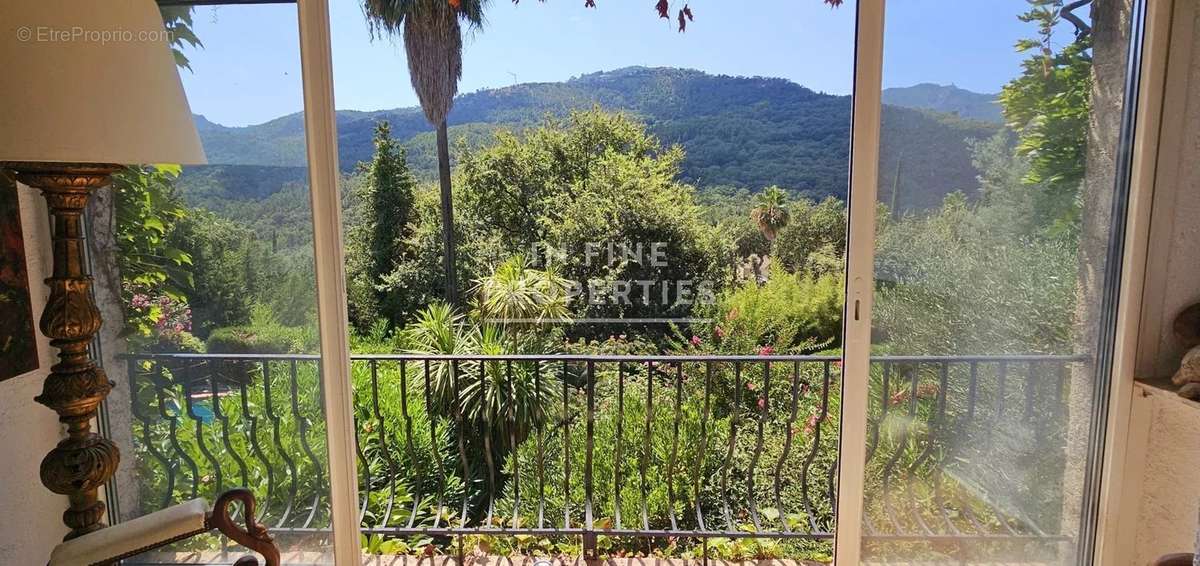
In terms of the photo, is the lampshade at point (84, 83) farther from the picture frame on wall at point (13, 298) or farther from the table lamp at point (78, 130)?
the picture frame on wall at point (13, 298)

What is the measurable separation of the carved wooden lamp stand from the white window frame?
55 cm

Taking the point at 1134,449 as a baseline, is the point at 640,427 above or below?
below

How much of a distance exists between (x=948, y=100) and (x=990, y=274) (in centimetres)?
50

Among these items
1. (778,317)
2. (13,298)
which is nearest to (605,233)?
(778,317)

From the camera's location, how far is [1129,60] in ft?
4.73

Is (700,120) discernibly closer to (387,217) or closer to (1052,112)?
(387,217)

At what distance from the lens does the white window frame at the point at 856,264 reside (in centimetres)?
144

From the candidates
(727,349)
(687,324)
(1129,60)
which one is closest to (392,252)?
(687,324)

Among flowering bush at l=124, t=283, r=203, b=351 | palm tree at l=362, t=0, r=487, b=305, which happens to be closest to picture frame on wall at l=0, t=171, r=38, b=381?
flowering bush at l=124, t=283, r=203, b=351

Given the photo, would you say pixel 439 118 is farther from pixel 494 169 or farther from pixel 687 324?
pixel 687 324

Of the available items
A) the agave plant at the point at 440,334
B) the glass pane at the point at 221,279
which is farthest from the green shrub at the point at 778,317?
the glass pane at the point at 221,279

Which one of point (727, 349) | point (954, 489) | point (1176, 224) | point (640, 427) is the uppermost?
point (1176, 224)

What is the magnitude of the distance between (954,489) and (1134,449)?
0.47 m

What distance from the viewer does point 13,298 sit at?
1221mm
